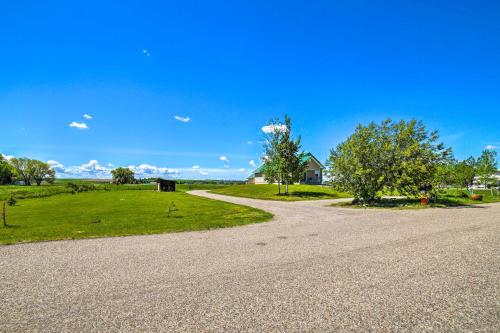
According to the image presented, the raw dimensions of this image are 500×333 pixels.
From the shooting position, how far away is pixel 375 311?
4789mm

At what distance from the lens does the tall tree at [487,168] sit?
4597 centimetres

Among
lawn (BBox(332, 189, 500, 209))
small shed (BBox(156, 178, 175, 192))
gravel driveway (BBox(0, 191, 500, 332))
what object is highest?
small shed (BBox(156, 178, 175, 192))

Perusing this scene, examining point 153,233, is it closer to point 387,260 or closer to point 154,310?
point 154,310

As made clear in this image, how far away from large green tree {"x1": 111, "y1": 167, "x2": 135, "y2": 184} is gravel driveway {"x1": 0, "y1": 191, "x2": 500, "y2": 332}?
129108 mm

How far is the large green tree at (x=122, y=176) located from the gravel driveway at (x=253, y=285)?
12911 centimetres

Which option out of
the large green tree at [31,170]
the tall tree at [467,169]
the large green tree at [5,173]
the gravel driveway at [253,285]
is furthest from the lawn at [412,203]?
the large green tree at [31,170]

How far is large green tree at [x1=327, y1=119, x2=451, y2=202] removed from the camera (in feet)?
80.1

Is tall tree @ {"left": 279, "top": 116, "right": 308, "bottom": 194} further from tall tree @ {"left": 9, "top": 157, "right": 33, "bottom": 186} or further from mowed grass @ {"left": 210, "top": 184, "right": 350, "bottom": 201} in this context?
tall tree @ {"left": 9, "top": 157, "right": 33, "bottom": 186}

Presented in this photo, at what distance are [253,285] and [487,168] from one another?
187 feet

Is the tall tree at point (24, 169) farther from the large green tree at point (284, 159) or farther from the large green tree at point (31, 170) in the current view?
the large green tree at point (284, 159)

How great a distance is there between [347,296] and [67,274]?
6.60m

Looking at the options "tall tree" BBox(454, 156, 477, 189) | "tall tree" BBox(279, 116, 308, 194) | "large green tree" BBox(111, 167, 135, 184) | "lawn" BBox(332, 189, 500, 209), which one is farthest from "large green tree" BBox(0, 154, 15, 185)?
"tall tree" BBox(454, 156, 477, 189)

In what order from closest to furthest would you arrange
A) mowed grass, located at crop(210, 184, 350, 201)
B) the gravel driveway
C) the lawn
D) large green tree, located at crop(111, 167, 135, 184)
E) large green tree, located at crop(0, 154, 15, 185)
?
the gravel driveway
the lawn
mowed grass, located at crop(210, 184, 350, 201)
large green tree, located at crop(0, 154, 15, 185)
large green tree, located at crop(111, 167, 135, 184)

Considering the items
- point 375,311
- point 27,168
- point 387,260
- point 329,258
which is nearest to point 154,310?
point 375,311
